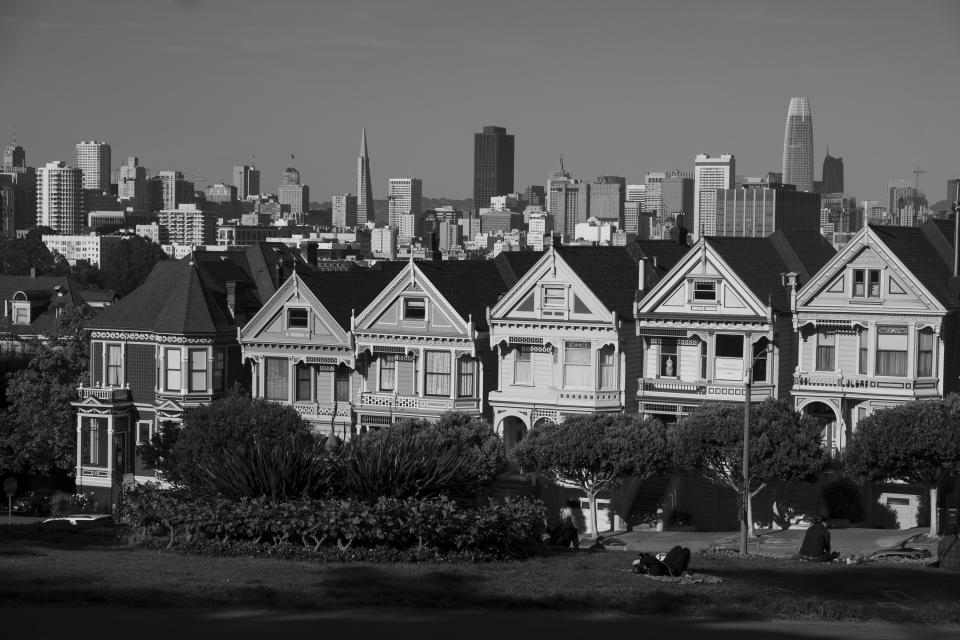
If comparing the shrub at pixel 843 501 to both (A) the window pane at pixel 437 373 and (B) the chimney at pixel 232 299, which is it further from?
(B) the chimney at pixel 232 299

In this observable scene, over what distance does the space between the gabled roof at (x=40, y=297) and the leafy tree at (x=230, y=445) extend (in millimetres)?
31232

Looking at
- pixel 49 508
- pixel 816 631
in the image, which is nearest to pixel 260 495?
pixel 816 631

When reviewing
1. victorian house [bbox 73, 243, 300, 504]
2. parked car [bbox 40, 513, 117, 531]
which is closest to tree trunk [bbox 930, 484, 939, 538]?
parked car [bbox 40, 513, 117, 531]

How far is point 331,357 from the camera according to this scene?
52.1m

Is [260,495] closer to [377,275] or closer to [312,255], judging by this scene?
[377,275]

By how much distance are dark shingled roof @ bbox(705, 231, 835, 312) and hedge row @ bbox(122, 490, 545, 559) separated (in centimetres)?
1729

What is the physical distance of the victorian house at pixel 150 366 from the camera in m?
54.8

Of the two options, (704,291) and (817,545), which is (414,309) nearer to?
(704,291)

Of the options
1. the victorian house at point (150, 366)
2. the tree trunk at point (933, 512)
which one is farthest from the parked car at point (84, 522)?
the tree trunk at point (933, 512)

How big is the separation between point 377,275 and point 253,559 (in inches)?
1019

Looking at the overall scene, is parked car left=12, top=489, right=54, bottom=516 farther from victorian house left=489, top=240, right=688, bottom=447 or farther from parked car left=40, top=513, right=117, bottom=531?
victorian house left=489, top=240, right=688, bottom=447

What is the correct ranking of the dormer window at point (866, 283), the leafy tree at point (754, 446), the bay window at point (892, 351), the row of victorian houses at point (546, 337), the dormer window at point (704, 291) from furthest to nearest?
1. the dormer window at point (704, 291)
2. the row of victorian houses at point (546, 337)
3. the dormer window at point (866, 283)
4. the bay window at point (892, 351)
5. the leafy tree at point (754, 446)

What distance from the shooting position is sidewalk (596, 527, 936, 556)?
39531 mm

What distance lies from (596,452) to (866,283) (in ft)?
28.9
